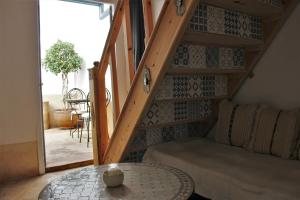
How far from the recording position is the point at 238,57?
7.41ft

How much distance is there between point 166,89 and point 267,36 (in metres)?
0.95

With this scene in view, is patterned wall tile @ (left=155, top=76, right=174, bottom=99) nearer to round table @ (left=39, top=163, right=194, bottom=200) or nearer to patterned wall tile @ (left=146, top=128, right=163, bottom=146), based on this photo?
patterned wall tile @ (left=146, top=128, right=163, bottom=146)

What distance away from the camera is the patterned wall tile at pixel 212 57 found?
2.05m

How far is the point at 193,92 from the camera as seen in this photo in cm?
222

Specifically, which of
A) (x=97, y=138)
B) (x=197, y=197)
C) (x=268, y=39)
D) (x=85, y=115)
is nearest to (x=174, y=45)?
(x=268, y=39)

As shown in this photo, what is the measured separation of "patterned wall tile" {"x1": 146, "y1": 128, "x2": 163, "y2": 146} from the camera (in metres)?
2.39

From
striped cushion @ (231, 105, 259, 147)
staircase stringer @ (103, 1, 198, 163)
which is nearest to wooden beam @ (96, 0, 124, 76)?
staircase stringer @ (103, 1, 198, 163)

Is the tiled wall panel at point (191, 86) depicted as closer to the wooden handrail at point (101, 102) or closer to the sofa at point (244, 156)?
the sofa at point (244, 156)

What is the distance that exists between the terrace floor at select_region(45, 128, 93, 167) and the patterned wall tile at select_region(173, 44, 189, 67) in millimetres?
2192

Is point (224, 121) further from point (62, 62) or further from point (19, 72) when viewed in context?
point (62, 62)

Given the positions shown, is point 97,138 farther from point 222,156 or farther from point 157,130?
point 222,156

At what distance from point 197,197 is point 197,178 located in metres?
0.37

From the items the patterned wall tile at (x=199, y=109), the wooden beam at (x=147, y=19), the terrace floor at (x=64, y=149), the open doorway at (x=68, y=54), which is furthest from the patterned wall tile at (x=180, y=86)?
the open doorway at (x=68, y=54)

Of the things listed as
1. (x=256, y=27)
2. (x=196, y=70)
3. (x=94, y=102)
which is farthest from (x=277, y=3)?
(x=94, y=102)
